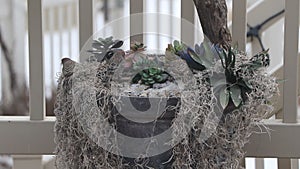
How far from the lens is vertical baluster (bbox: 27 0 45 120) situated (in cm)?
154

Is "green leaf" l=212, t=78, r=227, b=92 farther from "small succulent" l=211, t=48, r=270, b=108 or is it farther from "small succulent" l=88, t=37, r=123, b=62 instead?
"small succulent" l=88, t=37, r=123, b=62

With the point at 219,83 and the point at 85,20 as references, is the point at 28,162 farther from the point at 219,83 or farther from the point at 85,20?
the point at 219,83

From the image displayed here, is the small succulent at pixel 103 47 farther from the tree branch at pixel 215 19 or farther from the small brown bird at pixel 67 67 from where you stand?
the tree branch at pixel 215 19

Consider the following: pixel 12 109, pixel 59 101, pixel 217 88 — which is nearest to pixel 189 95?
pixel 217 88

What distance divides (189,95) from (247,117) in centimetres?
17

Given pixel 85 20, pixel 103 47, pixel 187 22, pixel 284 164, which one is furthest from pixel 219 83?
pixel 284 164

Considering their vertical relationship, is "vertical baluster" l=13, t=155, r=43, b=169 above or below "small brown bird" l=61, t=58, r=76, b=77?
below

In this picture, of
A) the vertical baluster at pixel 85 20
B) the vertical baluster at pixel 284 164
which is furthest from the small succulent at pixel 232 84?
the vertical baluster at pixel 284 164

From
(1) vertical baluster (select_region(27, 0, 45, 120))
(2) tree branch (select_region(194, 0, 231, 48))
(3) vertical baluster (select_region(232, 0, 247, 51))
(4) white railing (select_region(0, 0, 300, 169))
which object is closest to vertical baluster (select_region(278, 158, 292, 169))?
(4) white railing (select_region(0, 0, 300, 169))

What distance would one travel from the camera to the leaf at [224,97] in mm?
1125

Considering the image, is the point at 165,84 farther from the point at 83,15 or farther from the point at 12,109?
the point at 12,109

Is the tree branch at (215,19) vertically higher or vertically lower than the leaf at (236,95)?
higher

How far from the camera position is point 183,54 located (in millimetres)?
1190

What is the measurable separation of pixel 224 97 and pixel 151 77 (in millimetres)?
190
